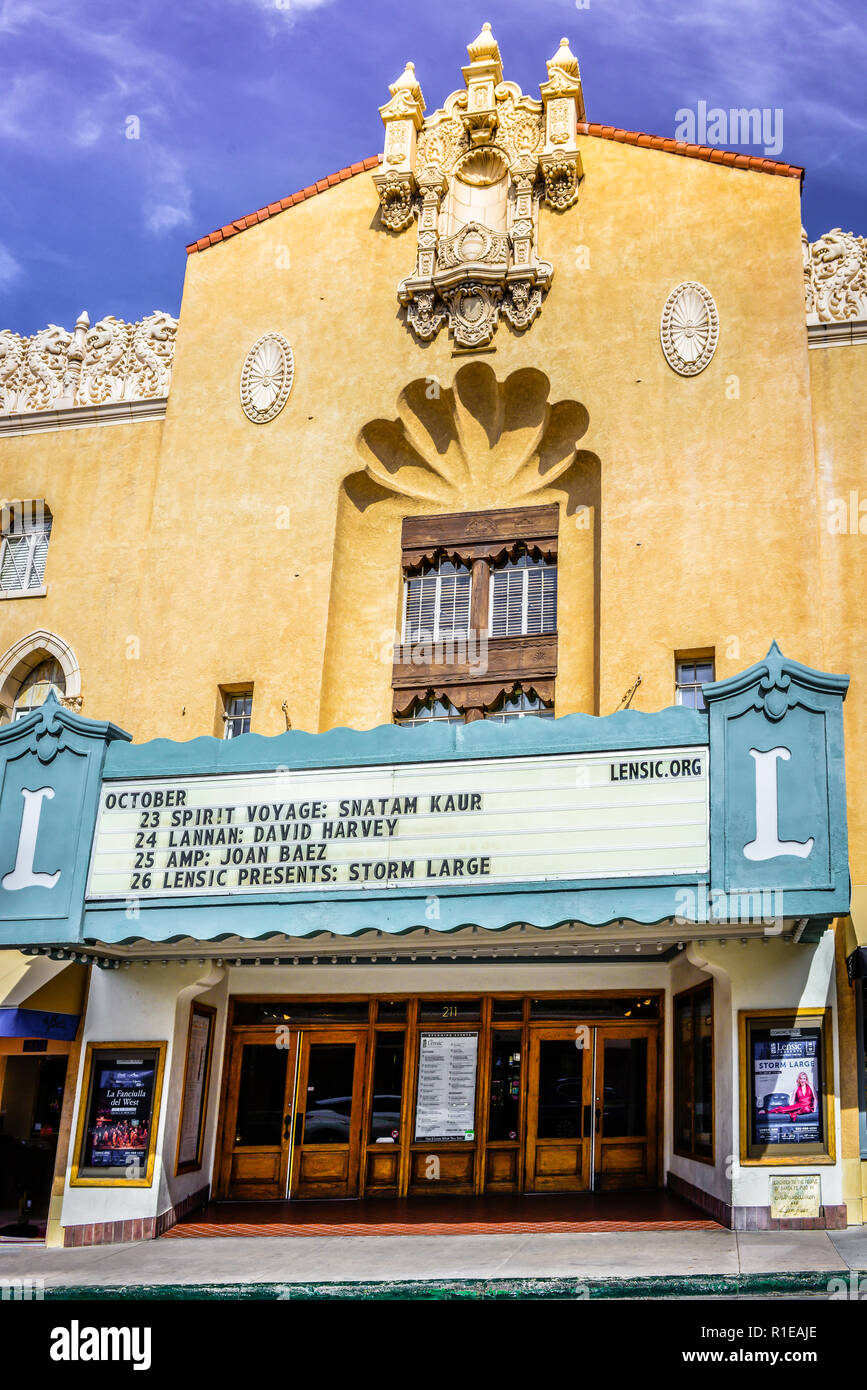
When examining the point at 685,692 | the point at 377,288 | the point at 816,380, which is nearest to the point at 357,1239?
the point at 685,692

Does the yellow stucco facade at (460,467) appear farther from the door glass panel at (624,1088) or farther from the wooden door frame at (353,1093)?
the door glass panel at (624,1088)

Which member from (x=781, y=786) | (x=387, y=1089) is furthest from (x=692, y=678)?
(x=387, y=1089)

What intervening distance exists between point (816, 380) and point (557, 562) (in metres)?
3.82

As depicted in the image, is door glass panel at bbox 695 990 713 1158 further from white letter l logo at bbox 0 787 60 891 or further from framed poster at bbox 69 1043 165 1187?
white letter l logo at bbox 0 787 60 891

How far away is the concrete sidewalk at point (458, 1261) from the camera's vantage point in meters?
11.0

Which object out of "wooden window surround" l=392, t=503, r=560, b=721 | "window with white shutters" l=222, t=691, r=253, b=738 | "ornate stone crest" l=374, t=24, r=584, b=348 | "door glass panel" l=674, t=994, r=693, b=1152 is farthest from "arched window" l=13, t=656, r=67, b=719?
"door glass panel" l=674, t=994, r=693, b=1152

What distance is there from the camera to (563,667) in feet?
56.3

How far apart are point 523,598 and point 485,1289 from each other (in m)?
9.23

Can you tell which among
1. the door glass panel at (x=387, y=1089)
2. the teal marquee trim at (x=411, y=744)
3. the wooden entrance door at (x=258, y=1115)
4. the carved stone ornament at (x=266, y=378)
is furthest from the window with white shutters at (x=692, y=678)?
the carved stone ornament at (x=266, y=378)

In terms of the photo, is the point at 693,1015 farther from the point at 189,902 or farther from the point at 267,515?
the point at 267,515

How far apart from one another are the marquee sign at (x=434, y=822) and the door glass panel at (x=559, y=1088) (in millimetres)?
3704

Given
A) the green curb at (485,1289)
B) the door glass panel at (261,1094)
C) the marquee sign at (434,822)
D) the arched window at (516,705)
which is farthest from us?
the arched window at (516,705)

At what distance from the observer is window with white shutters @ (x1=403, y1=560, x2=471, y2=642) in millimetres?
18047

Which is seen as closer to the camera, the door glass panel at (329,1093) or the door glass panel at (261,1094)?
the door glass panel at (329,1093)
